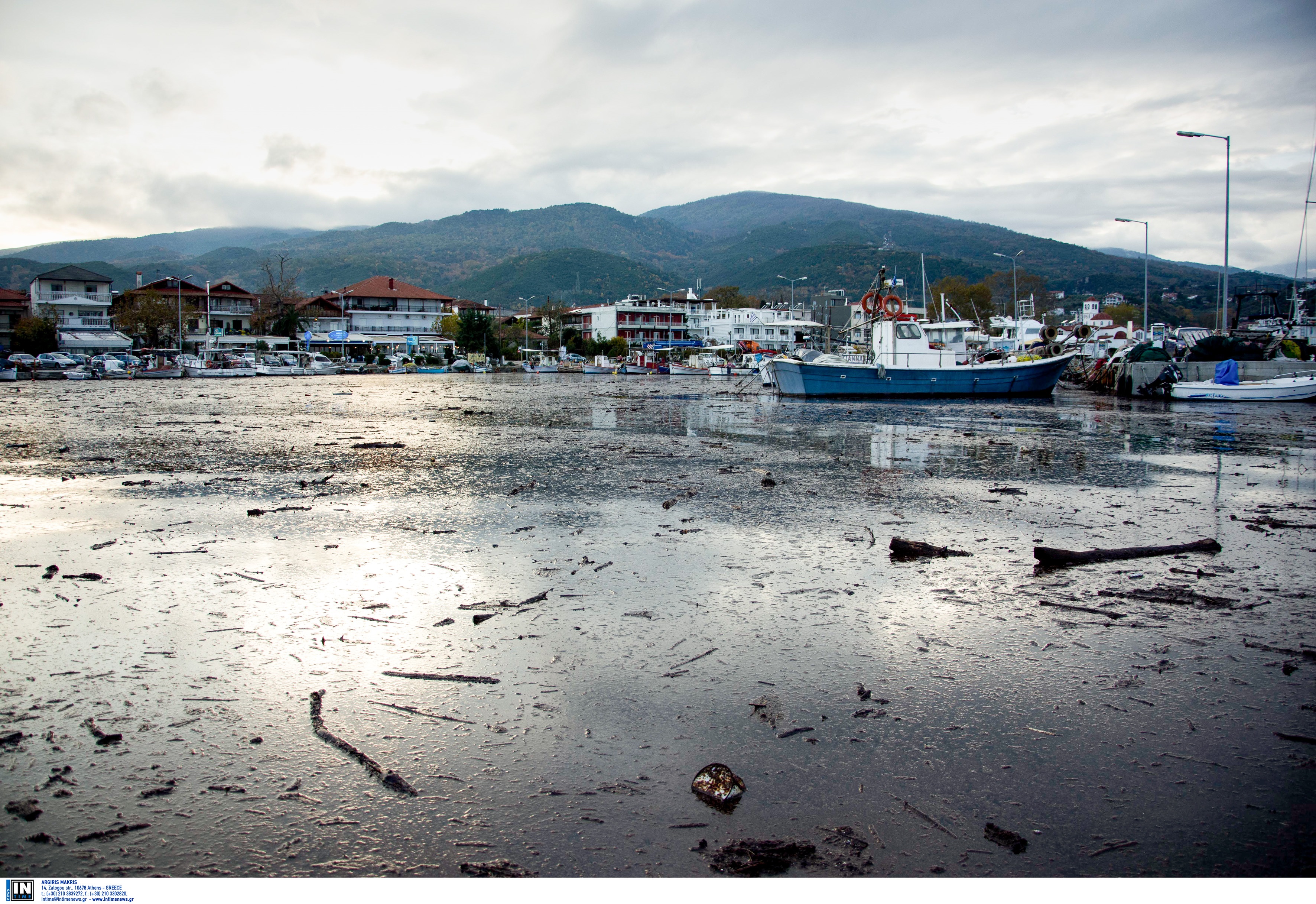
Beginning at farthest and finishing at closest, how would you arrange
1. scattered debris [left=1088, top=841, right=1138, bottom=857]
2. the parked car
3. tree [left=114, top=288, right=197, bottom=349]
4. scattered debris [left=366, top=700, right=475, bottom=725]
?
tree [left=114, top=288, right=197, bottom=349] → the parked car → scattered debris [left=366, top=700, right=475, bottom=725] → scattered debris [left=1088, top=841, right=1138, bottom=857]

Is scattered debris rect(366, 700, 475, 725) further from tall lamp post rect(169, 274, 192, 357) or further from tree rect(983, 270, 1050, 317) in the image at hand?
tree rect(983, 270, 1050, 317)

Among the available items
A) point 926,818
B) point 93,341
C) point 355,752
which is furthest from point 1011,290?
point 355,752

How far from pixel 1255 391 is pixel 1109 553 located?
83.0 feet

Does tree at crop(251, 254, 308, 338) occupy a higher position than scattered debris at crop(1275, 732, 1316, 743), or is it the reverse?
tree at crop(251, 254, 308, 338)

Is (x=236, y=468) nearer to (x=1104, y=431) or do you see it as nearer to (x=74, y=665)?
(x=74, y=665)

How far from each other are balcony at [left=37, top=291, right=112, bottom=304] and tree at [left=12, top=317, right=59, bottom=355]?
25.6ft

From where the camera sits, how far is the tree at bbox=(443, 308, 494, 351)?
3164 inches

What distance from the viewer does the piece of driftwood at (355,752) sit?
89.8 inches

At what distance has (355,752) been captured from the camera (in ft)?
8.07

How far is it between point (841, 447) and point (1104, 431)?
6301mm

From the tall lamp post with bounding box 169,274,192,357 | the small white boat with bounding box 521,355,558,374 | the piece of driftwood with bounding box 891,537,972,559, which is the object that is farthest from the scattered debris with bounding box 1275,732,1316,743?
the tall lamp post with bounding box 169,274,192,357

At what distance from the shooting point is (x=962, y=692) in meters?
2.98

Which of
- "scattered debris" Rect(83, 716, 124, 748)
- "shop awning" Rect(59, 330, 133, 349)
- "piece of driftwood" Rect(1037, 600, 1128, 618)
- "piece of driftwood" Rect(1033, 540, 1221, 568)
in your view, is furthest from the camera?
"shop awning" Rect(59, 330, 133, 349)

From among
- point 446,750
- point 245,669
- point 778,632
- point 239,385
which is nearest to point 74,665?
point 245,669
